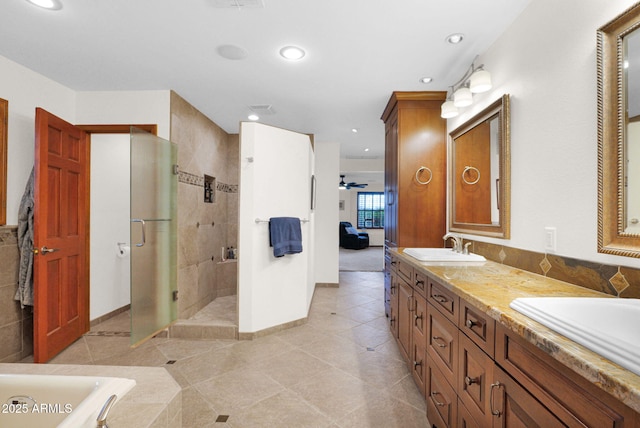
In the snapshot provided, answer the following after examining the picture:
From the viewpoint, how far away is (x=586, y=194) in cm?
132

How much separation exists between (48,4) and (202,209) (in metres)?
2.21

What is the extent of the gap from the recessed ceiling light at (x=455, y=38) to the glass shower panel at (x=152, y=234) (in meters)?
2.58

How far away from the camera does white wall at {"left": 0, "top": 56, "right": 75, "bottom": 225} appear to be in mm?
2398

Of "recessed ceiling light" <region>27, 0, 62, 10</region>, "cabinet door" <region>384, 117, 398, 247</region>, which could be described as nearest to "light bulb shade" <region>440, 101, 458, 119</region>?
"cabinet door" <region>384, 117, 398, 247</region>

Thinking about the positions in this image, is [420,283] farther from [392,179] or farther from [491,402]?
[392,179]

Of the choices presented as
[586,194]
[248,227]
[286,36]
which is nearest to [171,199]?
[248,227]

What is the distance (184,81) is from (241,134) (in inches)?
27.2

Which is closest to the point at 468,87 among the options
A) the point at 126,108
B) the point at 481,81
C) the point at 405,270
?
the point at 481,81

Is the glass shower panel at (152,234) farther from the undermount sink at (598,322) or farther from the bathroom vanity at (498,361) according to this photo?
the undermount sink at (598,322)

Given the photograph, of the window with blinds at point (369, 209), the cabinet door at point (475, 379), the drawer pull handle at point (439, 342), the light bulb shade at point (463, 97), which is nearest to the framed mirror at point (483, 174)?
the light bulb shade at point (463, 97)

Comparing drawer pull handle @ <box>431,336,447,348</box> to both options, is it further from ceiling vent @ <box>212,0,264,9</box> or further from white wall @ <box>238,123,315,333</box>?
ceiling vent @ <box>212,0,264,9</box>

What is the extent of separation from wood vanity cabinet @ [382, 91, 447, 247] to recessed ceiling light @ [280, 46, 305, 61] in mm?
1092

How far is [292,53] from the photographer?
7.41ft

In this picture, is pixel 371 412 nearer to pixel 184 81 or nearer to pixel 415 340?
pixel 415 340
